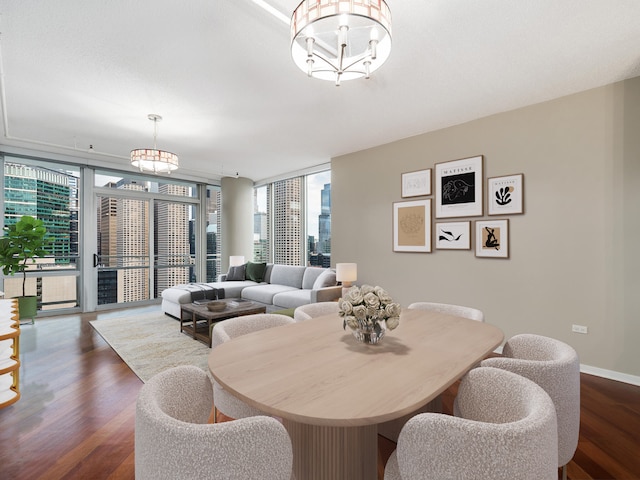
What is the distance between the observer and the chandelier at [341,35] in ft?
4.52

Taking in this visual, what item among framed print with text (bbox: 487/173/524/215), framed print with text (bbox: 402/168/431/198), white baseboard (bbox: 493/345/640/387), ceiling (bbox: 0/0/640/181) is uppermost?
ceiling (bbox: 0/0/640/181)

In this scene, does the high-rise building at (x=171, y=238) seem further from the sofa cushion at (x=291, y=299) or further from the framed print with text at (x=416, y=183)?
the framed print with text at (x=416, y=183)

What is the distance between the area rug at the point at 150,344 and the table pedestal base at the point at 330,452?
72.2 inches

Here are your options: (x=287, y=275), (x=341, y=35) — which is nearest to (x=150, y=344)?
(x=287, y=275)

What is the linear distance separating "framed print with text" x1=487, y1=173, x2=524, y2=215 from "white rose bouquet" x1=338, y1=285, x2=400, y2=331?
2594 mm

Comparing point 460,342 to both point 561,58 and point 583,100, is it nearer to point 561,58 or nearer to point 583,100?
point 561,58

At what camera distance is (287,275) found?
567cm

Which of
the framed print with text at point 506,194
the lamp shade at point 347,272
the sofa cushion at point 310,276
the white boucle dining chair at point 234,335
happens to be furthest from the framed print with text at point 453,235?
the white boucle dining chair at point 234,335

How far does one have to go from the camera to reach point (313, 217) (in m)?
6.10

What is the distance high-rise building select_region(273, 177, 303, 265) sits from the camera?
637cm

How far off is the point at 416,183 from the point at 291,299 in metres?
2.41

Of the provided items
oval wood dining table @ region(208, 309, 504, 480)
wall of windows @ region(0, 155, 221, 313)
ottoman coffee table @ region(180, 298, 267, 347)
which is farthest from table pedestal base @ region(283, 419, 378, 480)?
wall of windows @ region(0, 155, 221, 313)

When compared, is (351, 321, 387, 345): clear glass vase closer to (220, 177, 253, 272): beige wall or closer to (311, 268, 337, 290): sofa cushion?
(311, 268, 337, 290): sofa cushion

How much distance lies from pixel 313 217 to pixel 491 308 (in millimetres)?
3582
